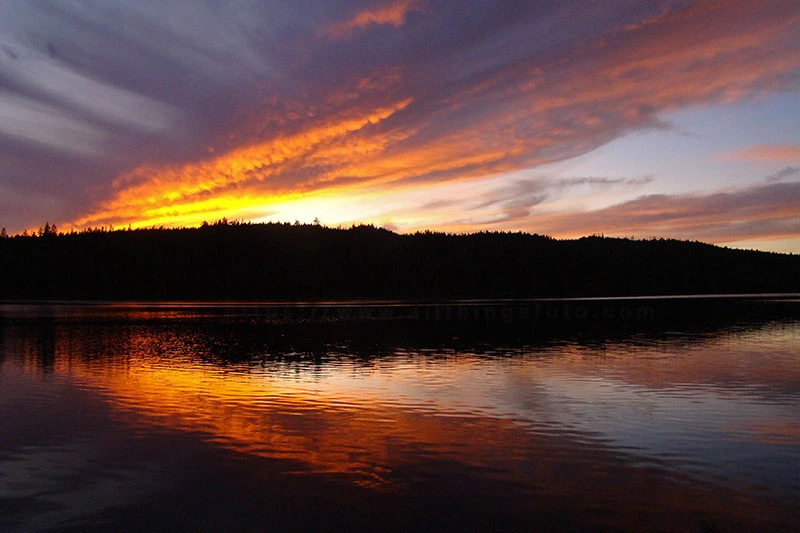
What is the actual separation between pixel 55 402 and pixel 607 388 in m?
21.9

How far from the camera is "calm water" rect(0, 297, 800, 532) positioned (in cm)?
1219

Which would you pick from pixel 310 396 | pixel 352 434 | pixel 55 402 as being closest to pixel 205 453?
pixel 352 434

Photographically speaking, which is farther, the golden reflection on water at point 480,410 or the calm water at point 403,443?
the golden reflection on water at point 480,410

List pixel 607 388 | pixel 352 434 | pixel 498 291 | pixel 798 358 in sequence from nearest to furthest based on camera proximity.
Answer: pixel 352 434
pixel 607 388
pixel 798 358
pixel 498 291

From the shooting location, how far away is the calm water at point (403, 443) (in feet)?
40.0

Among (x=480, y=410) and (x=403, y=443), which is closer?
(x=403, y=443)

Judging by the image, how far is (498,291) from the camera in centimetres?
19625

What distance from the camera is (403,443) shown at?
56.5 feet

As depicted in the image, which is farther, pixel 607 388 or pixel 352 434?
pixel 607 388

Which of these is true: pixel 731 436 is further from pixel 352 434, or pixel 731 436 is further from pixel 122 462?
pixel 122 462

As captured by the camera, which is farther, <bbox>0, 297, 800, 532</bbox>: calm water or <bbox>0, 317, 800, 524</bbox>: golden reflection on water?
<bbox>0, 317, 800, 524</bbox>: golden reflection on water

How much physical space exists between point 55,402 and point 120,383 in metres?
4.90

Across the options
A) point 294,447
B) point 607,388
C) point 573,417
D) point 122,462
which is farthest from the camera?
point 607,388

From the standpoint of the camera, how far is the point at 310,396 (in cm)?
2475
